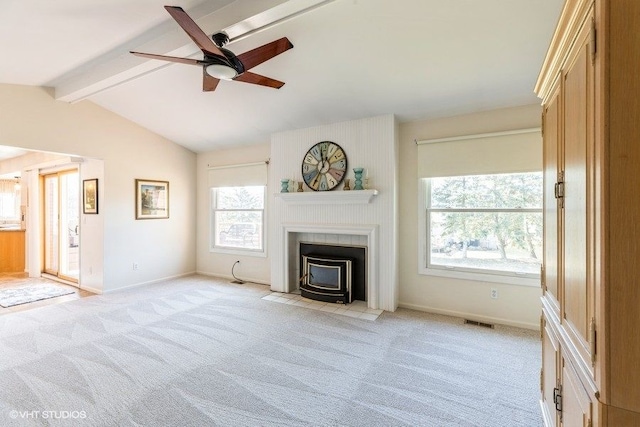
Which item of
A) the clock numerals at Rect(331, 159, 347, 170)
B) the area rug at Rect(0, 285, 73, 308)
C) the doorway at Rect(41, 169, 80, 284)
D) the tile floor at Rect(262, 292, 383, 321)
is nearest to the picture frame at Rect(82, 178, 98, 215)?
the doorway at Rect(41, 169, 80, 284)

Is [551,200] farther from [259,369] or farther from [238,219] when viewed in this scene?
[238,219]

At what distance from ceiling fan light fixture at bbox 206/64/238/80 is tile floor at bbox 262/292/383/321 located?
9.73ft

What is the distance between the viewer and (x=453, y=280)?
12.4ft

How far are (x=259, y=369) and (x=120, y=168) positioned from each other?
4273 millimetres

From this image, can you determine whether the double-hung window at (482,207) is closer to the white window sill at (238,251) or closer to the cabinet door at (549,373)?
the cabinet door at (549,373)

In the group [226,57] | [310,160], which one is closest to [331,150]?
[310,160]

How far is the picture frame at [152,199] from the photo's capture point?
5219 mm

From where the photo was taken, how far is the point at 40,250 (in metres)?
5.93

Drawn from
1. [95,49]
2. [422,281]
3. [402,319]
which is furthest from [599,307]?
[95,49]

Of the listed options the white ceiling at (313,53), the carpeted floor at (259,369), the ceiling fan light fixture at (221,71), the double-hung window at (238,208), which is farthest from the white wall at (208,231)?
the ceiling fan light fixture at (221,71)

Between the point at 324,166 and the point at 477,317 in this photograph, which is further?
the point at 324,166

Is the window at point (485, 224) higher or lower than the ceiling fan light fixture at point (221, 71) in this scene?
lower

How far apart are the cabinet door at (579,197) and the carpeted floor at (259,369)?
1179 millimetres

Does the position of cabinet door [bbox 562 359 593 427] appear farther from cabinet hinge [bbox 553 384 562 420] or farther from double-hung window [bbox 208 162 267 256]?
double-hung window [bbox 208 162 267 256]
